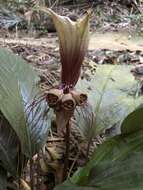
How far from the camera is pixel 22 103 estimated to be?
1.52 meters

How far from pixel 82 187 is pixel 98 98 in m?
0.45

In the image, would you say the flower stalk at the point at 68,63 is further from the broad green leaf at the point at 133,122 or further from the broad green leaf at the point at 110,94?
the broad green leaf at the point at 110,94

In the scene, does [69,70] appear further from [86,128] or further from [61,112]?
[86,128]

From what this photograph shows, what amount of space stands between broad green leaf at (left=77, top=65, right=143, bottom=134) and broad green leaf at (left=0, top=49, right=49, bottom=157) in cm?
16

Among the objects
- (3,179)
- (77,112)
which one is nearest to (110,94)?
(77,112)

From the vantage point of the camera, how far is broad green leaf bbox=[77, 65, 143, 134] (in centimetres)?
160

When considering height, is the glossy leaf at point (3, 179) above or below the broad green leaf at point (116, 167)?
below

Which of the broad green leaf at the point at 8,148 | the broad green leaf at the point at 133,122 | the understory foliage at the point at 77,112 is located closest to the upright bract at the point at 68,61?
the understory foliage at the point at 77,112

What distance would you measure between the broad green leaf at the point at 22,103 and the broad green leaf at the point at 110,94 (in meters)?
0.16

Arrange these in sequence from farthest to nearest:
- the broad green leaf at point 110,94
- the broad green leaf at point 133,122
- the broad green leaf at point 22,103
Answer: the broad green leaf at point 110,94 < the broad green leaf at point 22,103 < the broad green leaf at point 133,122

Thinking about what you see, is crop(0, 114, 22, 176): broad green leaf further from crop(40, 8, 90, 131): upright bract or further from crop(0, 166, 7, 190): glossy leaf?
crop(40, 8, 90, 131): upright bract

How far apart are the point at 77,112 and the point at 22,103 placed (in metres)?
0.16

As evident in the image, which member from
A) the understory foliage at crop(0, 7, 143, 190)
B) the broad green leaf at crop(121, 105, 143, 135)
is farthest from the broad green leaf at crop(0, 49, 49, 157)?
the broad green leaf at crop(121, 105, 143, 135)

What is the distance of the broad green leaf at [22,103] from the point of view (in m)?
1.46
